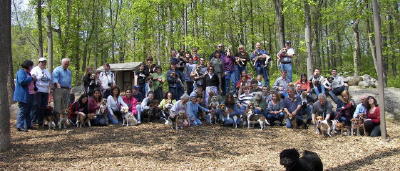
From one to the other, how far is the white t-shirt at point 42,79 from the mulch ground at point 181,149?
1.03 meters

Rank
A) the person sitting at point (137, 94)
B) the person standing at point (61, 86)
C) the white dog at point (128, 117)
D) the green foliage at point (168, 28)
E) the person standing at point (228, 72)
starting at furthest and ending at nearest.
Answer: the green foliage at point (168, 28) < the person standing at point (228, 72) < the person sitting at point (137, 94) < the white dog at point (128, 117) < the person standing at point (61, 86)

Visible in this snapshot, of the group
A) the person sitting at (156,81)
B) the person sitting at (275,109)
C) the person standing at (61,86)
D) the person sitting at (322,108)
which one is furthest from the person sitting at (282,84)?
the person standing at (61,86)

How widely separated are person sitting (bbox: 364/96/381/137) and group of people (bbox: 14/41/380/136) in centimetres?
2

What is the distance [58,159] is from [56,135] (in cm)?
Answer: 189

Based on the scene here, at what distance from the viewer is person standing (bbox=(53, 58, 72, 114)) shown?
9.20m

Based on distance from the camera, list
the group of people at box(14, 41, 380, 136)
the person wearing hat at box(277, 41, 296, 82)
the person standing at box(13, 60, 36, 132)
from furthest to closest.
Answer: the person wearing hat at box(277, 41, 296, 82), the group of people at box(14, 41, 380, 136), the person standing at box(13, 60, 36, 132)

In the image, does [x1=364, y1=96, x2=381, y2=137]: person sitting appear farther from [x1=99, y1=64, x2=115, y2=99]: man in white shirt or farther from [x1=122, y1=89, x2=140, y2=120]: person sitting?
[x1=99, y1=64, x2=115, y2=99]: man in white shirt

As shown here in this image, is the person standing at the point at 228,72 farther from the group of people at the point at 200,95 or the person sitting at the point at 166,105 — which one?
the person sitting at the point at 166,105

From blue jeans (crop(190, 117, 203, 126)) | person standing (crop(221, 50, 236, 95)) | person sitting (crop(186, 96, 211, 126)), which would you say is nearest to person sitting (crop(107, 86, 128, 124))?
person sitting (crop(186, 96, 211, 126))

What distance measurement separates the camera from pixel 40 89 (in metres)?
8.69

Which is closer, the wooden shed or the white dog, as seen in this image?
the white dog

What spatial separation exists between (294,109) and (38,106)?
673 centimetres

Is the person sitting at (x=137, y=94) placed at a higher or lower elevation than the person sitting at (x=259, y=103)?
higher

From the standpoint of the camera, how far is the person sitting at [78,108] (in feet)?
31.1
